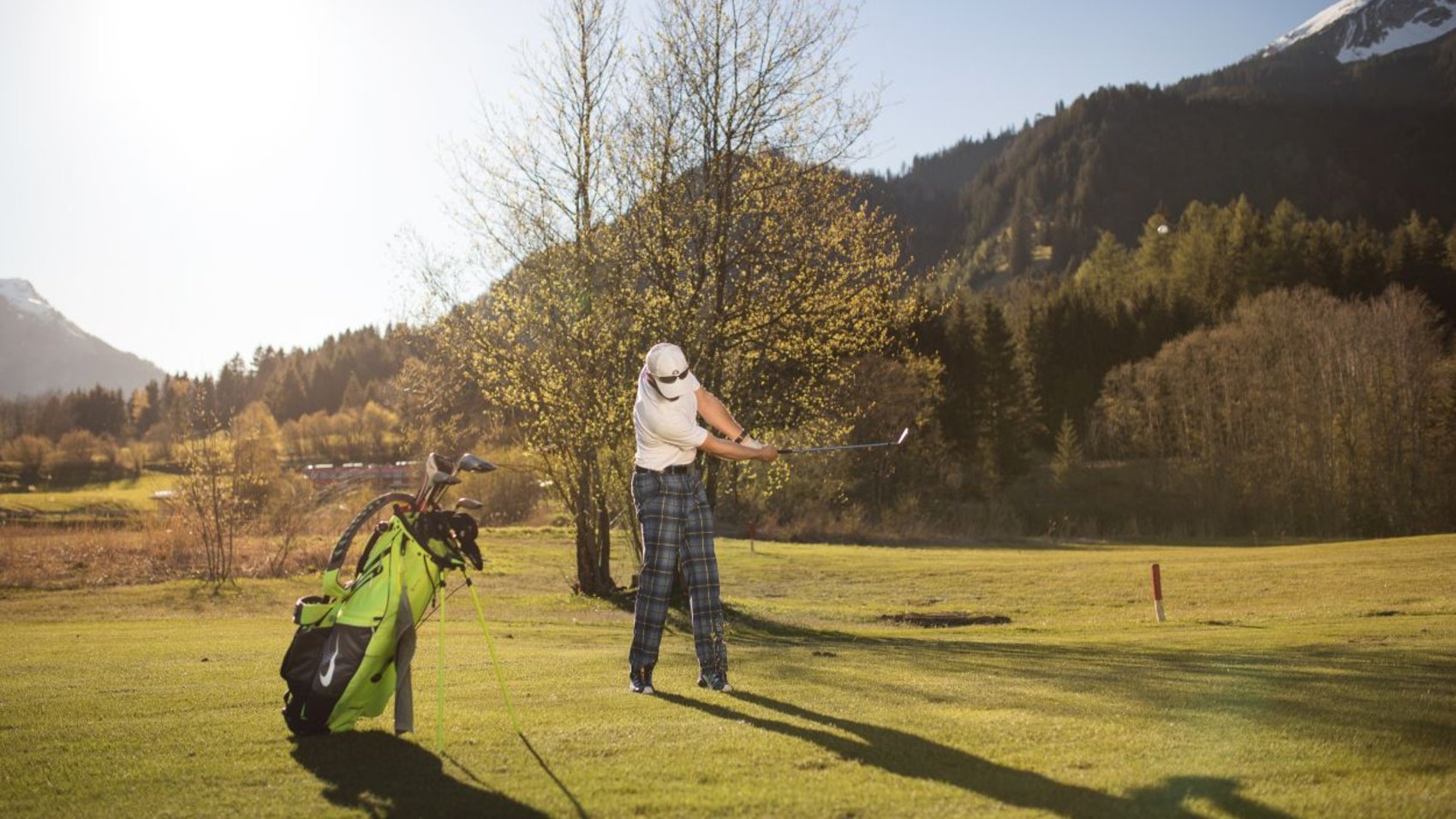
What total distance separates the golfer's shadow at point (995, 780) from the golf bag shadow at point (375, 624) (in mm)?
2211

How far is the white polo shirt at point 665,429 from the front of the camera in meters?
8.43

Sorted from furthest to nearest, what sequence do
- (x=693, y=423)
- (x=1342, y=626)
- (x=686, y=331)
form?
(x=686, y=331)
(x=1342, y=626)
(x=693, y=423)

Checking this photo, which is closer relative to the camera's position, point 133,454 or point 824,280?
point 824,280

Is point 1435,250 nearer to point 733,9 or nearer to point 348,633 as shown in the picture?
point 733,9

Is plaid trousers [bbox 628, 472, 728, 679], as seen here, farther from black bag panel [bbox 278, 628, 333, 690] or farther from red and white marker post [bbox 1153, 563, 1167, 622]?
red and white marker post [bbox 1153, 563, 1167, 622]

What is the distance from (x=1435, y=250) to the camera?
98625mm

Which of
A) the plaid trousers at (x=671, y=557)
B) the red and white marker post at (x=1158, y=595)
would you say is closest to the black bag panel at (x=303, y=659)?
the plaid trousers at (x=671, y=557)

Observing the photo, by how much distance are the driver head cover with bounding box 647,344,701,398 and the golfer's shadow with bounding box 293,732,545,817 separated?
3.15 metres

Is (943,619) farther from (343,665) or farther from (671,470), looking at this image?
(343,665)

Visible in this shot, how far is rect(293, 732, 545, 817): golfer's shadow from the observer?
5.27 metres

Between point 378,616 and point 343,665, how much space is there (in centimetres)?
35

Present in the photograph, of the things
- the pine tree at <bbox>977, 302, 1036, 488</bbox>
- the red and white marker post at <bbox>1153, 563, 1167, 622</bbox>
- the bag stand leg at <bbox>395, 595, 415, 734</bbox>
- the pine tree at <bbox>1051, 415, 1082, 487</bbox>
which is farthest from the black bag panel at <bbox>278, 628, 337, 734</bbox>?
the pine tree at <bbox>1051, 415, 1082, 487</bbox>

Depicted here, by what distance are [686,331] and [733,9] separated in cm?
780

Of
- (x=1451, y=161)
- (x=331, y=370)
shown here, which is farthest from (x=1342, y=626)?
(x=1451, y=161)
